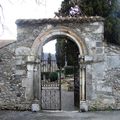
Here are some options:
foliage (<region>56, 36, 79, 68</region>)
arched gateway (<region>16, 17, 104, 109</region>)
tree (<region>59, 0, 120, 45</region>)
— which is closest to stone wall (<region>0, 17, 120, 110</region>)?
arched gateway (<region>16, 17, 104, 109</region>)

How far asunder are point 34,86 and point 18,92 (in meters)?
0.75

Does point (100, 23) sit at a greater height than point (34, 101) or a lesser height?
greater

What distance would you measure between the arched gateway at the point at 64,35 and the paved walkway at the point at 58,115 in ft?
2.91

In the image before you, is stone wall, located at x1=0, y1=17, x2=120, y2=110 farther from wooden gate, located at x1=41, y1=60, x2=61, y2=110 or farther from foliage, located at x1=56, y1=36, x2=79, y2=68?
wooden gate, located at x1=41, y1=60, x2=61, y2=110

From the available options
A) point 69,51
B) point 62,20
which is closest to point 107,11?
point 69,51

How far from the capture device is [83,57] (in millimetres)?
15273

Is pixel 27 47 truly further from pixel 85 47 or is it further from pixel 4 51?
pixel 85 47

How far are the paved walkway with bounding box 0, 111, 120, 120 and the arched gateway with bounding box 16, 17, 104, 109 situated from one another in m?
0.89

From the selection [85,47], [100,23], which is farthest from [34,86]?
[100,23]

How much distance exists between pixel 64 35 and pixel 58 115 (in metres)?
3.49

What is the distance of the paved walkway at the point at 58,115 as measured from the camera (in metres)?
13.3

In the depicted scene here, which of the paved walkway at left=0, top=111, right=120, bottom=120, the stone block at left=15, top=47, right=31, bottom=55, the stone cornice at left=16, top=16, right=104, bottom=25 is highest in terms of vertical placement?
the stone cornice at left=16, top=16, right=104, bottom=25

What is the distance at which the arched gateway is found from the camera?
15.3 meters

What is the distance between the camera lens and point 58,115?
14.2 m
